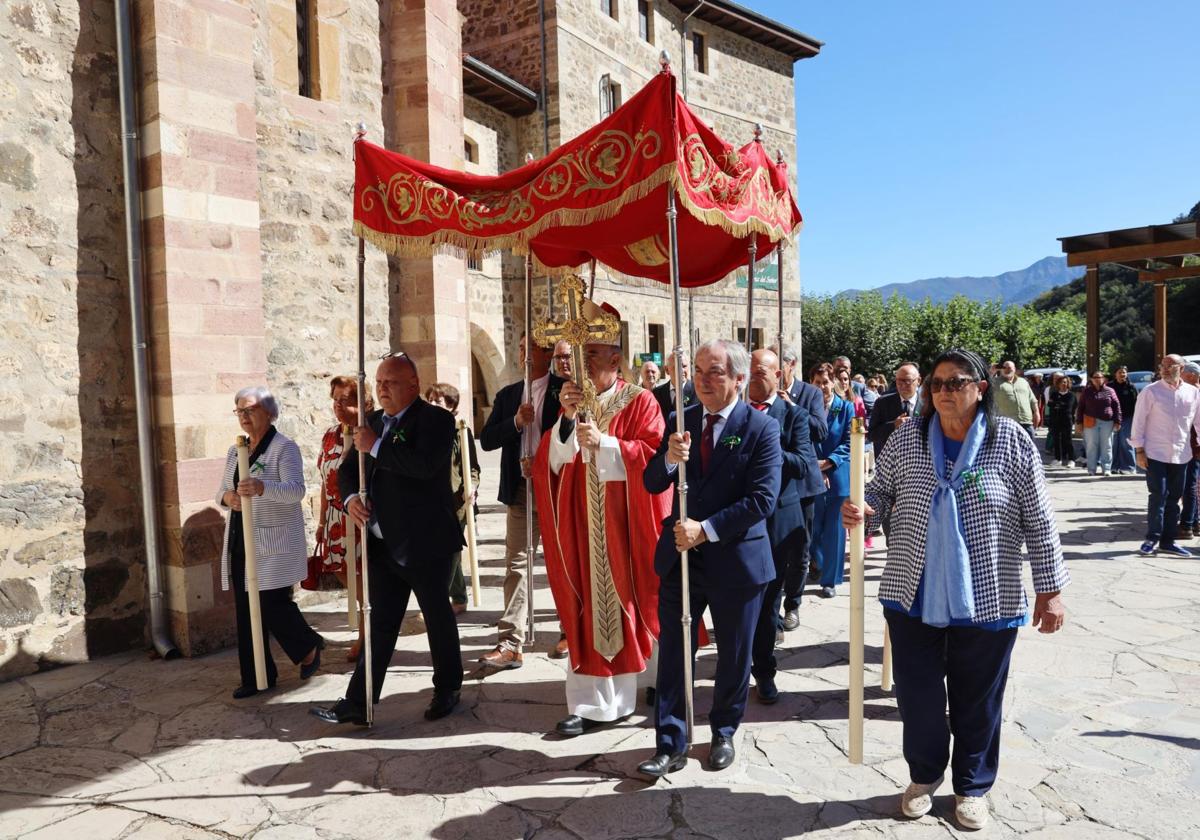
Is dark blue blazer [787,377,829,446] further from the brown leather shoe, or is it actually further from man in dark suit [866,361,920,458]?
the brown leather shoe

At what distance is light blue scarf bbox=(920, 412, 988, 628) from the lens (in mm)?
3090

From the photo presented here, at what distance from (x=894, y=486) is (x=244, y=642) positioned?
3.69 meters

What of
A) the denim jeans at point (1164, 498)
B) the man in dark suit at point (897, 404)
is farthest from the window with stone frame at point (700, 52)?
the man in dark suit at point (897, 404)

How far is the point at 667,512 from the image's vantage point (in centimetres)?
454

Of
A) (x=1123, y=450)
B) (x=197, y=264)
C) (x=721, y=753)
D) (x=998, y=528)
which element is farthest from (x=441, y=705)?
(x=1123, y=450)

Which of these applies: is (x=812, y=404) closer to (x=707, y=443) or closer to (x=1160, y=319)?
Result: (x=707, y=443)

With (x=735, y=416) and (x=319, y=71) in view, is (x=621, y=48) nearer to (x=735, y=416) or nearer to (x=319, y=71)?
(x=319, y=71)

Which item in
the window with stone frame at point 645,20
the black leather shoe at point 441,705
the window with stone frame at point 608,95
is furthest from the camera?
the window with stone frame at point 645,20

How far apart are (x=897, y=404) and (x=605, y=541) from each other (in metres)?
3.15

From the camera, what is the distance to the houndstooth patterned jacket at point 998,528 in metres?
3.11

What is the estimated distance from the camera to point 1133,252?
16094mm

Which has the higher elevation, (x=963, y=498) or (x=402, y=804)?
(x=963, y=498)

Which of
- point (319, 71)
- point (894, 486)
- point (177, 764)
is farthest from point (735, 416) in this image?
point (319, 71)

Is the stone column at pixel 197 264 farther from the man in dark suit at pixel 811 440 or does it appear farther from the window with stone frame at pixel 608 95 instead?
the window with stone frame at pixel 608 95
